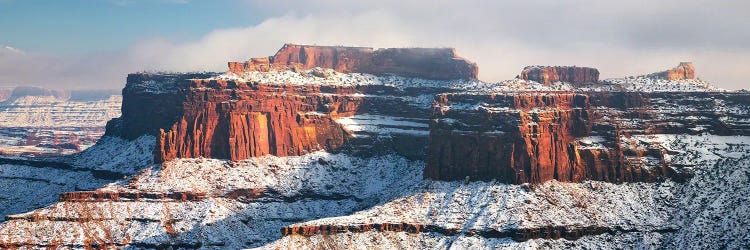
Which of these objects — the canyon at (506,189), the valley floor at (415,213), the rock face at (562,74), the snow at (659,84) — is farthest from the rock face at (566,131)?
the rock face at (562,74)

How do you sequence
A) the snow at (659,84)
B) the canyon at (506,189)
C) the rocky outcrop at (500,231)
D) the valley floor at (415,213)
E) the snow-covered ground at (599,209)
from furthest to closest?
the snow at (659,84), the canyon at (506,189), the valley floor at (415,213), the rocky outcrop at (500,231), the snow-covered ground at (599,209)

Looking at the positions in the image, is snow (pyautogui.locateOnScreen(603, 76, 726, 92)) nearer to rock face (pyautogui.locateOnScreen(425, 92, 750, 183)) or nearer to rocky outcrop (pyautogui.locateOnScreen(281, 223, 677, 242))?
rock face (pyautogui.locateOnScreen(425, 92, 750, 183))

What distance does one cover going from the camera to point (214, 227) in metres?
175

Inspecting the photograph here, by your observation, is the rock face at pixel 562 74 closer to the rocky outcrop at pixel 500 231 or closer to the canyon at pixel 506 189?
the canyon at pixel 506 189

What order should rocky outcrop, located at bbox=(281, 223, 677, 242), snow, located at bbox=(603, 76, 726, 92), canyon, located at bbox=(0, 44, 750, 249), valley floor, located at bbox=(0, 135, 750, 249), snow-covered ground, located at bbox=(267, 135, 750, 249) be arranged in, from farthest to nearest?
snow, located at bbox=(603, 76, 726, 92) → canyon, located at bbox=(0, 44, 750, 249) → valley floor, located at bbox=(0, 135, 750, 249) → rocky outcrop, located at bbox=(281, 223, 677, 242) → snow-covered ground, located at bbox=(267, 135, 750, 249)

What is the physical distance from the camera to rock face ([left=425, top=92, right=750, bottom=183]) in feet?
574

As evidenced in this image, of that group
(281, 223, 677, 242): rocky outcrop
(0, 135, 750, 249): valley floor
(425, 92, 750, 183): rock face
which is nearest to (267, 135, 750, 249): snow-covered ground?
(0, 135, 750, 249): valley floor

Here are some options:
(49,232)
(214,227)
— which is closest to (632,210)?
(214,227)

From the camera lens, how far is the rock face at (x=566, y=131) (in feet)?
574

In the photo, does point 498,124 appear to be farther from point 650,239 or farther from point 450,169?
point 650,239

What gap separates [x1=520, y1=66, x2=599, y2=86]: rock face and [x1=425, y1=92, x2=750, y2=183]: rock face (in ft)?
35.6

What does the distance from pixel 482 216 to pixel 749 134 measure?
54107 millimetres

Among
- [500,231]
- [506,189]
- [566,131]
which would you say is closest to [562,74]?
[566,131]

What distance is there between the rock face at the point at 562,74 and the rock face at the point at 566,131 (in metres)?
10.8
